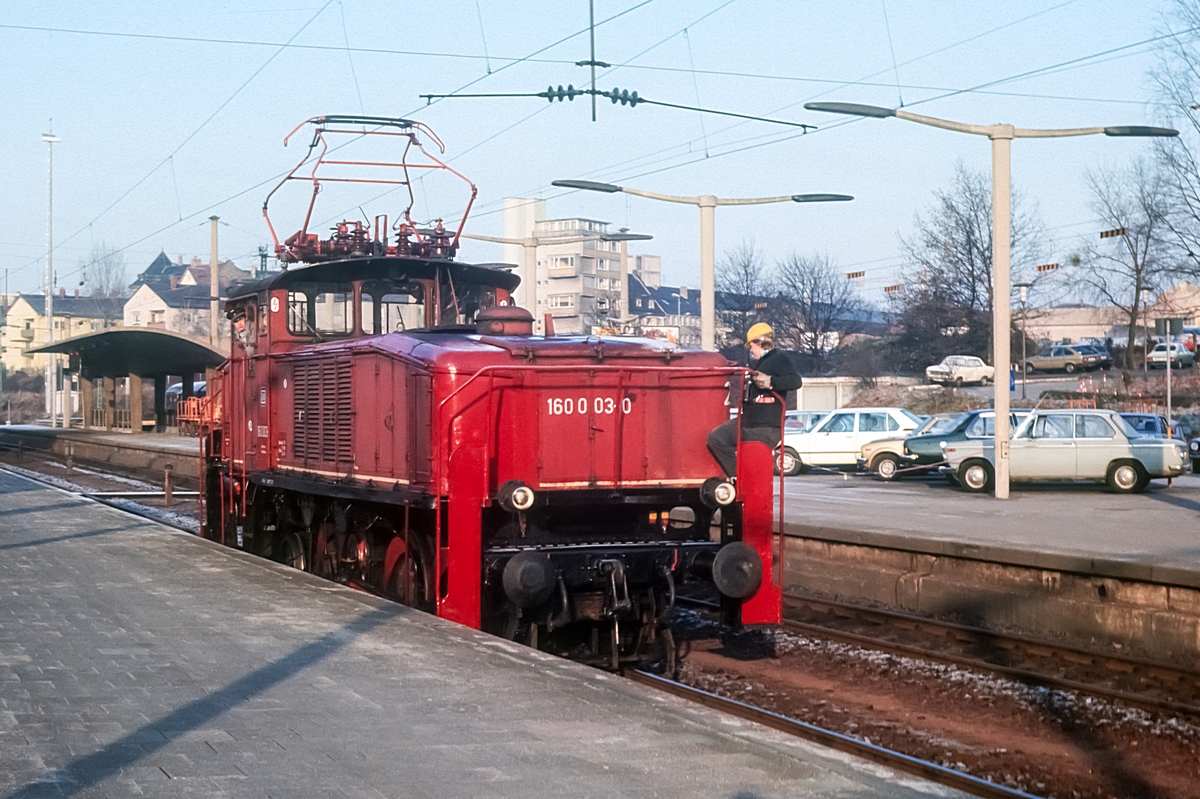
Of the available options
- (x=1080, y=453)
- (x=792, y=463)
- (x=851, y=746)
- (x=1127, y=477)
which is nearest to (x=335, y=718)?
(x=851, y=746)

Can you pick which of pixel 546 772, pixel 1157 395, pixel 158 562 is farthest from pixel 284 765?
pixel 1157 395

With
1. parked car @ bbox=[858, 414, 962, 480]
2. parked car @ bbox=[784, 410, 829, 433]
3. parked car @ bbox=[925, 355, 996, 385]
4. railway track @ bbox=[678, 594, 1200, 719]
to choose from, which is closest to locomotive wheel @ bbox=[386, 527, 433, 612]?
railway track @ bbox=[678, 594, 1200, 719]

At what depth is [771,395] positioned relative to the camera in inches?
382

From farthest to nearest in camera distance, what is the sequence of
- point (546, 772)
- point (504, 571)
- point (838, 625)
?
point (838, 625) < point (504, 571) < point (546, 772)

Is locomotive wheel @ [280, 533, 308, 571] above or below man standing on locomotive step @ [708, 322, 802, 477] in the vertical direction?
below

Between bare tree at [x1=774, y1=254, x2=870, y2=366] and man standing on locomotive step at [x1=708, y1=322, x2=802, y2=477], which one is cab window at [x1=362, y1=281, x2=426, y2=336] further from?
bare tree at [x1=774, y1=254, x2=870, y2=366]

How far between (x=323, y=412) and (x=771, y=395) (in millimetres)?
4375

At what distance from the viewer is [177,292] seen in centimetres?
11600

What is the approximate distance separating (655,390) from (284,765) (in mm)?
5010

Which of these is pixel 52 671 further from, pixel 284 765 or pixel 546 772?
pixel 546 772

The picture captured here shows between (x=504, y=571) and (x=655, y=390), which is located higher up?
(x=655, y=390)

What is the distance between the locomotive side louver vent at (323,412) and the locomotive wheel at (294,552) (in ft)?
5.03

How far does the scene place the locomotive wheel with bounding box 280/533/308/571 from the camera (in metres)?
13.2

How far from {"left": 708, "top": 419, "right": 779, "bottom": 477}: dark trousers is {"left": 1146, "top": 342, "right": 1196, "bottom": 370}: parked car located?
4320cm
